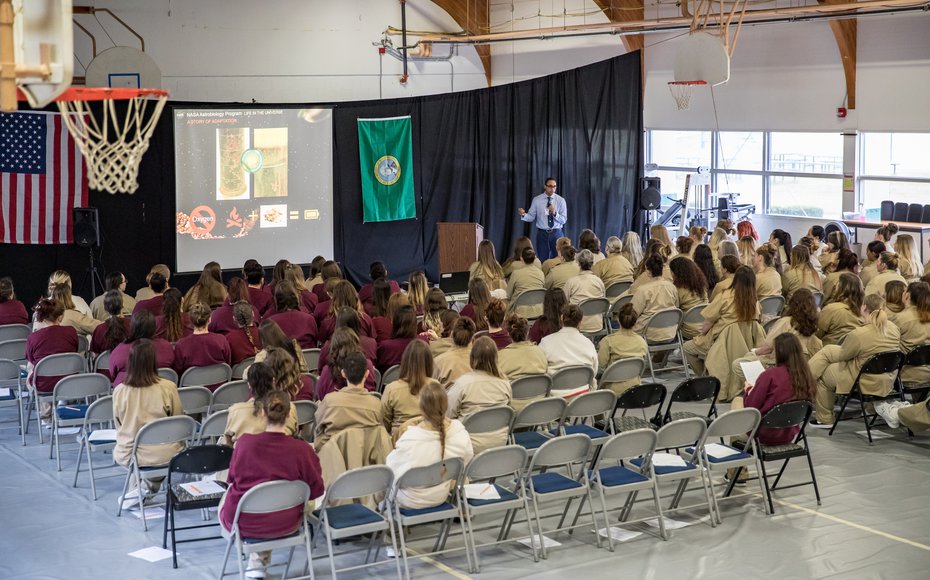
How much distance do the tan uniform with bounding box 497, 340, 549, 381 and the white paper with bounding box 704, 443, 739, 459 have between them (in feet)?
4.64

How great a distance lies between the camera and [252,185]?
49.0 feet

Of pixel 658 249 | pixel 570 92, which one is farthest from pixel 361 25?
pixel 658 249

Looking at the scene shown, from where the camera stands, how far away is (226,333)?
923cm

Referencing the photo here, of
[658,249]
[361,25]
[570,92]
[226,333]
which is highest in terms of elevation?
[361,25]

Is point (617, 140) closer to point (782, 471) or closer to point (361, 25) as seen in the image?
point (361, 25)

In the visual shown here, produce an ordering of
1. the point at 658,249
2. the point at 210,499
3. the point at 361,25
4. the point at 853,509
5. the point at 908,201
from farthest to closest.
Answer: the point at 361,25 → the point at 908,201 → the point at 658,249 → the point at 853,509 → the point at 210,499

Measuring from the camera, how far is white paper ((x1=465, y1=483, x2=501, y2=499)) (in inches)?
252

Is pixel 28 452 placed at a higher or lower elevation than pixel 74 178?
lower

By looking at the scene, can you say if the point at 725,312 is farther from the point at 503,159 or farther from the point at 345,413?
the point at 503,159

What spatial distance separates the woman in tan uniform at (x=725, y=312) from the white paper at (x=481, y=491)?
3.95 metres

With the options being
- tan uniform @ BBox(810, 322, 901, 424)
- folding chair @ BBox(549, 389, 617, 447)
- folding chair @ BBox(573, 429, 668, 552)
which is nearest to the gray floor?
folding chair @ BBox(573, 429, 668, 552)

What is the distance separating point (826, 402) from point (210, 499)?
5435 mm

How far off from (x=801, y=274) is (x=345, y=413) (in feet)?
21.9

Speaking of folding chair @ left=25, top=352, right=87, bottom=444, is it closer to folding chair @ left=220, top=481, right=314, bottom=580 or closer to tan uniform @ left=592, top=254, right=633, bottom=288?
folding chair @ left=220, top=481, right=314, bottom=580
